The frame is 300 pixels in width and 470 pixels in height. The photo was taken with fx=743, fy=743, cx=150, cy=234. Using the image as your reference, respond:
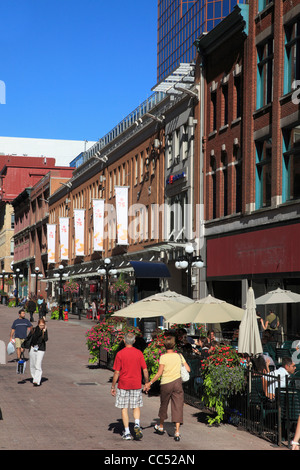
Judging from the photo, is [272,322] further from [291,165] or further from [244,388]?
[244,388]

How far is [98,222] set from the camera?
194 feet

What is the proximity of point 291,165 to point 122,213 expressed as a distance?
25159 mm

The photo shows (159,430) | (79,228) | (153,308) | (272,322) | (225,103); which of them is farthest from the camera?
(79,228)

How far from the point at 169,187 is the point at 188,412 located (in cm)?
2834

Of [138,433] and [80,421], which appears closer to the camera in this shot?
[138,433]

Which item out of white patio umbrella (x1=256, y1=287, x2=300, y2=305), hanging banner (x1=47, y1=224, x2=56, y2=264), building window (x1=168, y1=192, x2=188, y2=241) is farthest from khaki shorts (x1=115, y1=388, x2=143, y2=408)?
hanging banner (x1=47, y1=224, x2=56, y2=264)

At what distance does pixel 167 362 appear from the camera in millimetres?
13531

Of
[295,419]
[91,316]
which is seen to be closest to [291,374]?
[295,419]

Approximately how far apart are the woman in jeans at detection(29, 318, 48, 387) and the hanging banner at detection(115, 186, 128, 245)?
31140 mm

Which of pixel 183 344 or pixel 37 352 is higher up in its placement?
pixel 183 344

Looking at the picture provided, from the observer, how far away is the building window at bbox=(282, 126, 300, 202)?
92.4 ft

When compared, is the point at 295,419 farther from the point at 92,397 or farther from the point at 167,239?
the point at 167,239

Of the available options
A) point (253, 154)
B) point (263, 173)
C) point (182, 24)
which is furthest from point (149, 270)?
point (182, 24)

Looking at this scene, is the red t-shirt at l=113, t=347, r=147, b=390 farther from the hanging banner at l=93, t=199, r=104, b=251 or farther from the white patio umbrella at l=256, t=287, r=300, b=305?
the hanging banner at l=93, t=199, r=104, b=251
